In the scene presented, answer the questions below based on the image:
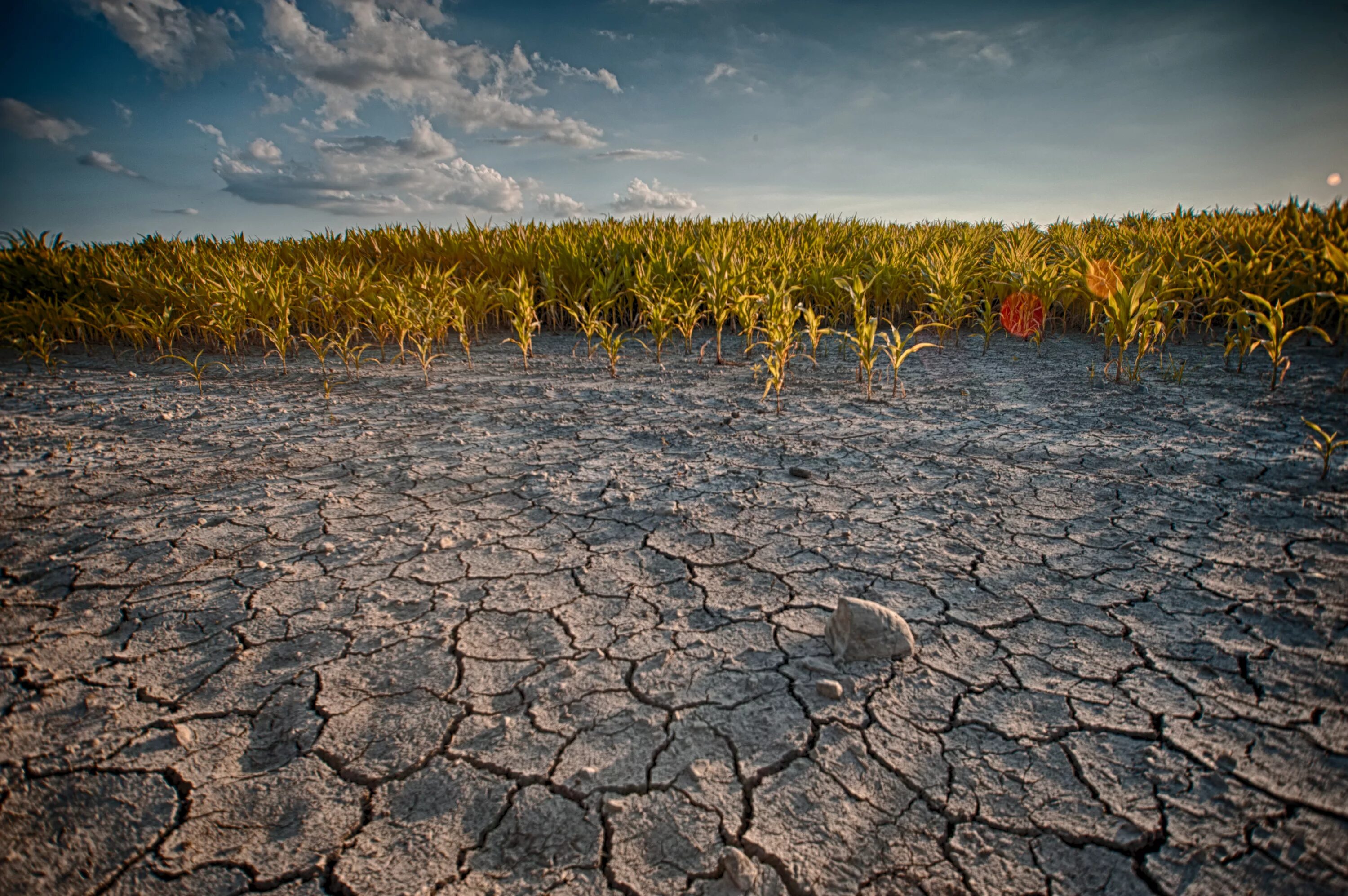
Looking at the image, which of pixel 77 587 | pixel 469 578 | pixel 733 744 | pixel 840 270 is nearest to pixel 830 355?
pixel 840 270

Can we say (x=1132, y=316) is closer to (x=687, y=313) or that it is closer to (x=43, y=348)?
(x=687, y=313)

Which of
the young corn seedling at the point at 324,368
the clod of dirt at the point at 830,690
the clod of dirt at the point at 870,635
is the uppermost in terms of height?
the young corn seedling at the point at 324,368

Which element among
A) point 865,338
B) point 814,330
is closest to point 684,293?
point 814,330

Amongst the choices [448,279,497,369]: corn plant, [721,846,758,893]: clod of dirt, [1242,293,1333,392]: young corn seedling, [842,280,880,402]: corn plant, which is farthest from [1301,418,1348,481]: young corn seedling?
[448,279,497,369]: corn plant

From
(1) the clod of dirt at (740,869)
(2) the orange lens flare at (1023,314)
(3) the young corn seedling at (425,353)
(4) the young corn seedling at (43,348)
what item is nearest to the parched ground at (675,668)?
(1) the clod of dirt at (740,869)

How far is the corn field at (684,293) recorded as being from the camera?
4695 mm

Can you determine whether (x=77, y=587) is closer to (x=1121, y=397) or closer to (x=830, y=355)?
(x=830, y=355)

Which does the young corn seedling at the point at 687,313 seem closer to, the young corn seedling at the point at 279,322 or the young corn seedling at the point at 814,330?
the young corn seedling at the point at 814,330

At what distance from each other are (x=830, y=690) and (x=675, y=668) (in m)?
0.41

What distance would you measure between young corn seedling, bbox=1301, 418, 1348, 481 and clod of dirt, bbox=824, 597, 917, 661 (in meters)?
2.08

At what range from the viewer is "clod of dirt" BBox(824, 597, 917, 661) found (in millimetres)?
1722

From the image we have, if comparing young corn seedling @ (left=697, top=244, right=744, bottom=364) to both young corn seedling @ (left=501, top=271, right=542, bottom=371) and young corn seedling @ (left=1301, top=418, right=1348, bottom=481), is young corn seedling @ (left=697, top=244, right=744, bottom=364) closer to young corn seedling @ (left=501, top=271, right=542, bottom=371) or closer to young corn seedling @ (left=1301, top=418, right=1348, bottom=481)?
young corn seedling @ (left=501, top=271, right=542, bottom=371)

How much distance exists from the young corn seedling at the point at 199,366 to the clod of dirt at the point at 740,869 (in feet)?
14.3

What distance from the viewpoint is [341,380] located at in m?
4.72
